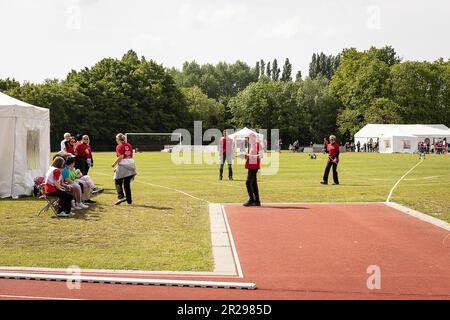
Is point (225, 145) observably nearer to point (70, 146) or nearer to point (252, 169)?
point (70, 146)

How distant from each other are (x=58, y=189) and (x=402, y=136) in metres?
63.4

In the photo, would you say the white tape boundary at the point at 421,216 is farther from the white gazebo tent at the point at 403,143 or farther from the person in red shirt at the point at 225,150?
the white gazebo tent at the point at 403,143

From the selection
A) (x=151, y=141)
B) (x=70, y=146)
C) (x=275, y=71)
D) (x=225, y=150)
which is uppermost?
(x=275, y=71)

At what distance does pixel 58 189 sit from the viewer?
12.7 meters

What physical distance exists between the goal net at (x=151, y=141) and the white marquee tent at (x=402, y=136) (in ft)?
84.7

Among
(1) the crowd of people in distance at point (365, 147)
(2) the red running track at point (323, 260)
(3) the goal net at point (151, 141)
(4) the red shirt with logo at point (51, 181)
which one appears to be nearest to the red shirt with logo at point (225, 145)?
(2) the red running track at point (323, 260)

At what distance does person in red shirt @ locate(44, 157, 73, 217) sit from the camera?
500 inches

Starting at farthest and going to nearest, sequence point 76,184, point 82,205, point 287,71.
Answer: point 287,71
point 82,205
point 76,184

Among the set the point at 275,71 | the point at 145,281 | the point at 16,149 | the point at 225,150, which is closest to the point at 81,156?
the point at 16,149

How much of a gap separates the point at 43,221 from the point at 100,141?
72084 millimetres

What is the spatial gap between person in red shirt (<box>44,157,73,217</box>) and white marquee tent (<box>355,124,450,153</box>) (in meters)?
62.9

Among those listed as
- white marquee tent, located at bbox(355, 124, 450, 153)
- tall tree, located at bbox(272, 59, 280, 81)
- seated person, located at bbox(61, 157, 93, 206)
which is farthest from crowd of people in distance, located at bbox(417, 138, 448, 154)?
tall tree, located at bbox(272, 59, 280, 81)
